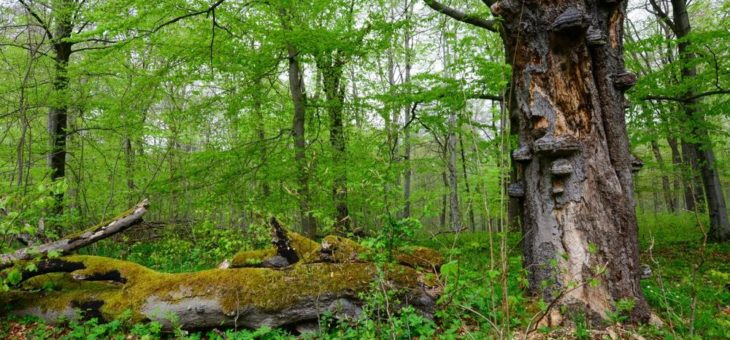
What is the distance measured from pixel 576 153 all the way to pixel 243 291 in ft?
12.4

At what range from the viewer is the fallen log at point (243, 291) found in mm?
3898

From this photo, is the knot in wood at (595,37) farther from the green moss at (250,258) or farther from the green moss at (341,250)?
the green moss at (250,258)

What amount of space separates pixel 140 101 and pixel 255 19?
2968mm

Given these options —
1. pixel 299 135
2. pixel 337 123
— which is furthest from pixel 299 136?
pixel 337 123

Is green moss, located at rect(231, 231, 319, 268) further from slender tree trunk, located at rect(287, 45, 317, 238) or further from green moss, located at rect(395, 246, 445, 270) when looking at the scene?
slender tree trunk, located at rect(287, 45, 317, 238)

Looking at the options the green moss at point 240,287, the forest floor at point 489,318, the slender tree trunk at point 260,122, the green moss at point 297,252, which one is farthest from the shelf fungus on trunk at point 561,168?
the slender tree trunk at point 260,122

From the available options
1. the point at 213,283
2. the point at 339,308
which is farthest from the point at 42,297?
the point at 339,308

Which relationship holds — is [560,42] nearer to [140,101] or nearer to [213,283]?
[213,283]

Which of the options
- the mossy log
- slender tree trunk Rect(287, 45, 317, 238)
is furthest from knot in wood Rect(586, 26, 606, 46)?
slender tree trunk Rect(287, 45, 317, 238)

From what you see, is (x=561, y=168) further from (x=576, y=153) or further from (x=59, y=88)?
(x=59, y=88)

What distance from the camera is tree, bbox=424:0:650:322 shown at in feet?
11.9

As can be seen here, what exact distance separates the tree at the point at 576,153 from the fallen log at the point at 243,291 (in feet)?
4.53

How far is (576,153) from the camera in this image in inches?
147

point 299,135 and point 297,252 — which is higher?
point 299,135
